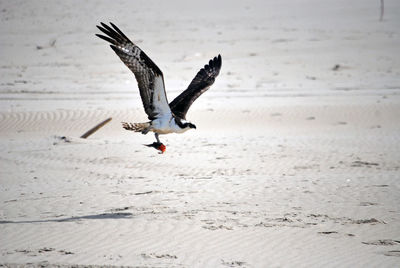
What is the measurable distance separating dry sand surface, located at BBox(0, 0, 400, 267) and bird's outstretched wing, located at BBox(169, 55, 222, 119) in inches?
45.6

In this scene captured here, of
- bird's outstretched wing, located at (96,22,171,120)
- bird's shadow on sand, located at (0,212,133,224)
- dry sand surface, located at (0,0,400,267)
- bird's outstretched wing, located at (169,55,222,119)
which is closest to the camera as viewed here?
dry sand surface, located at (0,0,400,267)

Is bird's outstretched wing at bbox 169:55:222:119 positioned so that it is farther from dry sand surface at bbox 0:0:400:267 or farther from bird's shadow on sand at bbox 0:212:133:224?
bird's shadow on sand at bbox 0:212:133:224

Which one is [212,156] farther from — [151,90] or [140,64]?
[140,64]

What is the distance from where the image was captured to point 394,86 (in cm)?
1828

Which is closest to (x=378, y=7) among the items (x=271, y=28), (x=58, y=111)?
(x=271, y=28)

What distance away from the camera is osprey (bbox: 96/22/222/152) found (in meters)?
7.15

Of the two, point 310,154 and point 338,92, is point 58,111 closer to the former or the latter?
point 310,154

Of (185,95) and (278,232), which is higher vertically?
(185,95)

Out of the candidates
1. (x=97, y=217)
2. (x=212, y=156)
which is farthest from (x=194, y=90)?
(x=97, y=217)

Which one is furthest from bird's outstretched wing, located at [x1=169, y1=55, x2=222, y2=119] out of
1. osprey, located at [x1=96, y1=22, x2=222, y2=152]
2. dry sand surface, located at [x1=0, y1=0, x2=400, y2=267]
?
dry sand surface, located at [x1=0, y1=0, x2=400, y2=267]

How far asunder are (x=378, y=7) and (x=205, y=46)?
47.5ft

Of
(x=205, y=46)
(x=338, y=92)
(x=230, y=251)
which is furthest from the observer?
(x=205, y=46)

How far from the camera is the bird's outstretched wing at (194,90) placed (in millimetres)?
8875

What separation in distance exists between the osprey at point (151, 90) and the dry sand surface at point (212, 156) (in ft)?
3.25
